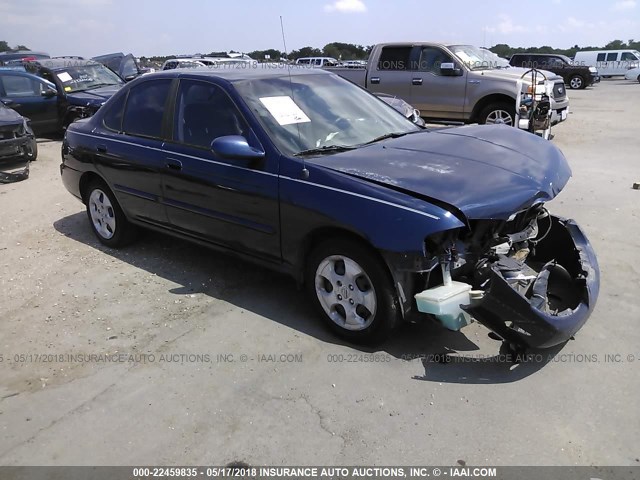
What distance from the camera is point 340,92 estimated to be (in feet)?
14.9

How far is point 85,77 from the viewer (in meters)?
12.4

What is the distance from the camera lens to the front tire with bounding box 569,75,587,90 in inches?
Answer: 1084

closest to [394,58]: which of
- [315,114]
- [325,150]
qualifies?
[315,114]

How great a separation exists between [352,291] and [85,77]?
1123cm

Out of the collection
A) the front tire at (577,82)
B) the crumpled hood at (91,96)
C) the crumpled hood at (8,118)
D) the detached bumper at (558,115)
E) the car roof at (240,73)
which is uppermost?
the car roof at (240,73)

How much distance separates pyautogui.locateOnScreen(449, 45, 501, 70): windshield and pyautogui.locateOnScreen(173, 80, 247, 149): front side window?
8.14 metres

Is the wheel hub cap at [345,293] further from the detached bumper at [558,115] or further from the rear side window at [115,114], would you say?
the detached bumper at [558,115]

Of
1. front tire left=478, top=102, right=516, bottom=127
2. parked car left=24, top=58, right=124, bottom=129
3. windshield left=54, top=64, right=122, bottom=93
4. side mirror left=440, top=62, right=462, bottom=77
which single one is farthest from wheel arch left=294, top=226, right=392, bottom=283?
windshield left=54, top=64, right=122, bottom=93

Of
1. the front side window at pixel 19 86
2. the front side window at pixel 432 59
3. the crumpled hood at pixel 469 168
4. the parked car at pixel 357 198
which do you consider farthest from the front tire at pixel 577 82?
the crumpled hood at pixel 469 168

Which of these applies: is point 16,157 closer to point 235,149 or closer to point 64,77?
point 64,77

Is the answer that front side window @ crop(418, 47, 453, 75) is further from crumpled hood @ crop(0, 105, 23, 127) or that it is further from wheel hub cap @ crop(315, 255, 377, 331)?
wheel hub cap @ crop(315, 255, 377, 331)

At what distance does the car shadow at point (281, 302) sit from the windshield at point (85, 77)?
22.7ft

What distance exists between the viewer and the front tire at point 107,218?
535 centimetres

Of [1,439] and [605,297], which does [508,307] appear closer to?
[605,297]
